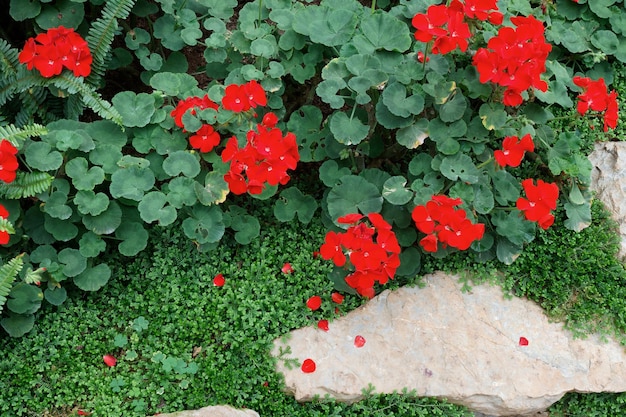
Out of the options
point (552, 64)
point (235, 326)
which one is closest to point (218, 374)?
point (235, 326)

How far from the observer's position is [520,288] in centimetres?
393

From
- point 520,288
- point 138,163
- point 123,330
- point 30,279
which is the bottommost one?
point 123,330

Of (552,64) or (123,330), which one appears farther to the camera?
(552,64)

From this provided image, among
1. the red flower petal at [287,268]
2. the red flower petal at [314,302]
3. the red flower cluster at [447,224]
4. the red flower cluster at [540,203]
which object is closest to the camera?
the red flower cluster at [447,224]

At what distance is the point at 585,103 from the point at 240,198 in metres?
2.18

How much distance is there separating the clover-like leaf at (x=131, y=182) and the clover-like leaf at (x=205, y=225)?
0.31m

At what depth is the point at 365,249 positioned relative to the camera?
328cm

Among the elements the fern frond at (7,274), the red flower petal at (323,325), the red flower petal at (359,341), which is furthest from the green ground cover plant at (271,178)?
the red flower petal at (359,341)

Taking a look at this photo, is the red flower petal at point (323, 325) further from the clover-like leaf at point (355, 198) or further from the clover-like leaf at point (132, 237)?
the clover-like leaf at point (132, 237)

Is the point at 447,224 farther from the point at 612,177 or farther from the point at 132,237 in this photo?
the point at 132,237

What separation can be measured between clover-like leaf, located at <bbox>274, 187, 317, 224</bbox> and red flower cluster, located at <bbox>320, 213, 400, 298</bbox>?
0.63 metres

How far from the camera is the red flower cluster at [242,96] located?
3.62 meters

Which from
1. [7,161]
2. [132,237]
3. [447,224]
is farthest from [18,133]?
[447,224]

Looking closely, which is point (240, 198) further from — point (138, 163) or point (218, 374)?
point (218, 374)
